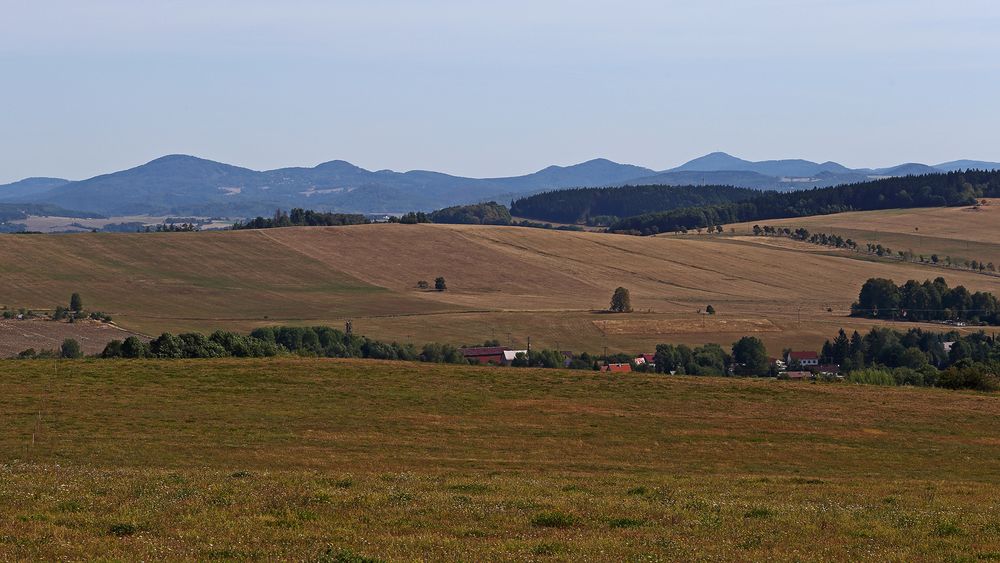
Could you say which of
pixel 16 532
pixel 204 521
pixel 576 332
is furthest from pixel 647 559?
pixel 576 332

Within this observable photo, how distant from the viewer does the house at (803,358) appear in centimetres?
10407

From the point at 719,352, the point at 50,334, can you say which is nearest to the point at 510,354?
the point at 719,352

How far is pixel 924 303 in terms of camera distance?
13150cm

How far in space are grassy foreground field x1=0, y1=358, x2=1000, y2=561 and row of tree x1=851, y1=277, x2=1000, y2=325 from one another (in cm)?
8554

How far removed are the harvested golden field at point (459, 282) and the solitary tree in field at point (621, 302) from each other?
2990mm

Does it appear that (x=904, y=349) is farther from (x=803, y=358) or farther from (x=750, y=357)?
(x=750, y=357)

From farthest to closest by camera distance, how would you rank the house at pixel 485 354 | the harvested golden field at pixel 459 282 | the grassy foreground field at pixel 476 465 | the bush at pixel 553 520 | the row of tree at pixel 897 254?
the row of tree at pixel 897 254
the harvested golden field at pixel 459 282
the house at pixel 485 354
the bush at pixel 553 520
the grassy foreground field at pixel 476 465

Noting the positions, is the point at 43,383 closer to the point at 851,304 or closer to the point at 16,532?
the point at 16,532

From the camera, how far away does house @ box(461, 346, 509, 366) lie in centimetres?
9519

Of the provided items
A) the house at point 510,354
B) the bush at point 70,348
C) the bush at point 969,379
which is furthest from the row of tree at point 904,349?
the bush at point 70,348

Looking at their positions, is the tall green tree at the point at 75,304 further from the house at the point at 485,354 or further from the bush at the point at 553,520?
the bush at the point at 553,520

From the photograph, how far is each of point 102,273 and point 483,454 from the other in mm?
113939

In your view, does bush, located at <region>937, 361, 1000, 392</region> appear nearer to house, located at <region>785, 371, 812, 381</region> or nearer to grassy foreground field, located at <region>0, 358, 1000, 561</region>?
grassy foreground field, located at <region>0, 358, 1000, 561</region>

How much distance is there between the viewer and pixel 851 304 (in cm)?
13950
